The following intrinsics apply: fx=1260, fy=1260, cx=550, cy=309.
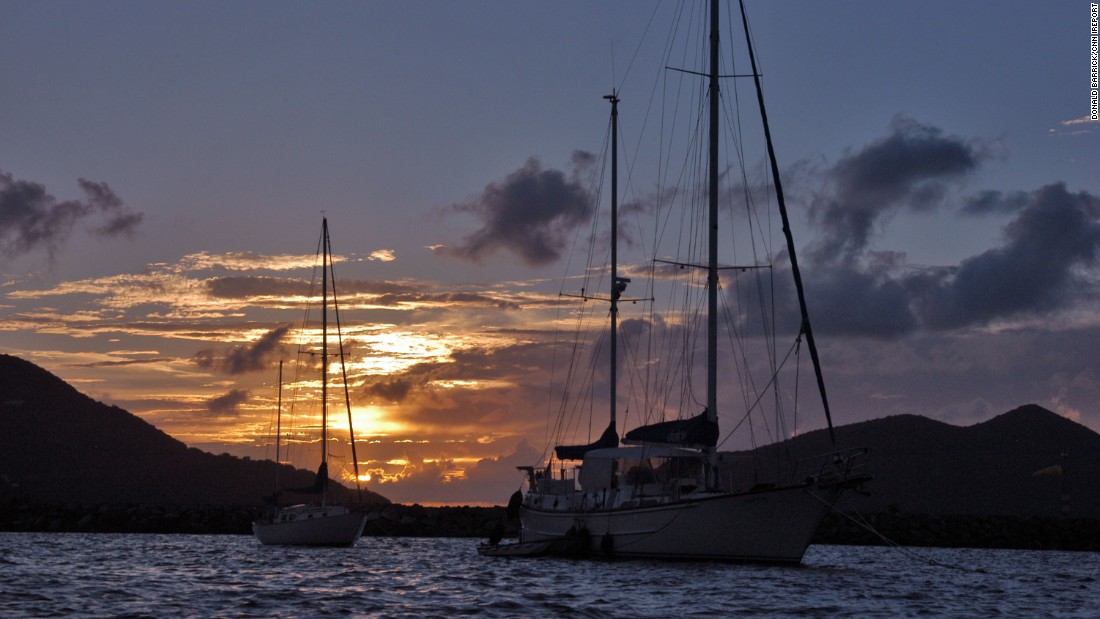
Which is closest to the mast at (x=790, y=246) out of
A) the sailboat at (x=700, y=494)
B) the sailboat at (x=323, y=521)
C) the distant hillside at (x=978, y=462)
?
the sailboat at (x=700, y=494)

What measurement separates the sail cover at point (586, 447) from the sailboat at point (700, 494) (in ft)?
1.27

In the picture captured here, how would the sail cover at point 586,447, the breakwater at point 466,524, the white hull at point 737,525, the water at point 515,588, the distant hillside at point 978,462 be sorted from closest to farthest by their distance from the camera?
the water at point 515,588 → the white hull at point 737,525 → the sail cover at point 586,447 → the breakwater at point 466,524 → the distant hillside at point 978,462

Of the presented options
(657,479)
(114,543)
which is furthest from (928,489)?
(657,479)

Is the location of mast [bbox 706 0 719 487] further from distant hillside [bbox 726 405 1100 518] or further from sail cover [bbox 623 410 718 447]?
distant hillside [bbox 726 405 1100 518]

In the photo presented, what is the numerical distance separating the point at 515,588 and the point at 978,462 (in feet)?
462

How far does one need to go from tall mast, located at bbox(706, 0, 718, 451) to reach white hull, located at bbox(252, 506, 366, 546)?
28.5 meters

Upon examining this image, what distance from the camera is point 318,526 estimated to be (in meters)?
67.6

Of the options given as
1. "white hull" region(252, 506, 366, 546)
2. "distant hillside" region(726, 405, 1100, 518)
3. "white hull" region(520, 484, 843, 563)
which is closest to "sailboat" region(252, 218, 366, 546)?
"white hull" region(252, 506, 366, 546)

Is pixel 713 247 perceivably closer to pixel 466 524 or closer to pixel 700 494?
pixel 700 494

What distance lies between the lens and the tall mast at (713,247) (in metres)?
45.7

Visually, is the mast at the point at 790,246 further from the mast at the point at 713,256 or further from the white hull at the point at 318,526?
the white hull at the point at 318,526

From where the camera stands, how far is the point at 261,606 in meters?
32.2

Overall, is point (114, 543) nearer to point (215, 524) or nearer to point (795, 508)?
point (215, 524)

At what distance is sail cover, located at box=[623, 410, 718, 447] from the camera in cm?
4528
